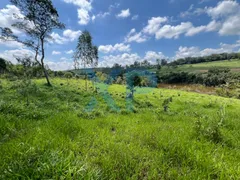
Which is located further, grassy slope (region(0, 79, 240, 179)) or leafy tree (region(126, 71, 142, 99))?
leafy tree (region(126, 71, 142, 99))

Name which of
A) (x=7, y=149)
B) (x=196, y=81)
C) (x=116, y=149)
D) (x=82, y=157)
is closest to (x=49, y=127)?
(x=7, y=149)

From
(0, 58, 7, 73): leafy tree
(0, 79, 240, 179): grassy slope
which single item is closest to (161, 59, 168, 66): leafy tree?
(0, 58, 7, 73): leafy tree

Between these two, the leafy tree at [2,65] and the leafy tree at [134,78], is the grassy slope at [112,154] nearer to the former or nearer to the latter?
the leafy tree at [134,78]

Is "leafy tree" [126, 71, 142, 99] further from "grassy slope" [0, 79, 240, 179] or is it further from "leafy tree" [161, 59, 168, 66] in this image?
"leafy tree" [161, 59, 168, 66]

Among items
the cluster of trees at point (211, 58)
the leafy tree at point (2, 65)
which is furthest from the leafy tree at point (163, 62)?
the leafy tree at point (2, 65)

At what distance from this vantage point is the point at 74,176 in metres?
1.88

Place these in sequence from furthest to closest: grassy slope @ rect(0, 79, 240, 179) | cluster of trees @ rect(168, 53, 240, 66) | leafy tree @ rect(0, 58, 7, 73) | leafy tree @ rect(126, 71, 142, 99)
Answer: cluster of trees @ rect(168, 53, 240, 66), leafy tree @ rect(0, 58, 7, 73), leafy tree @ rect(126, 71, 142, 99), grassy slope @ rect(0, 79, 240, 179)

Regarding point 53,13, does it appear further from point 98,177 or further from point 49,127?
point 98,177

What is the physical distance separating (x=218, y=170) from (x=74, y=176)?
226cm

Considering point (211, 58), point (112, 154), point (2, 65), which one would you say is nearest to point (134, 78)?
point (112, 154)

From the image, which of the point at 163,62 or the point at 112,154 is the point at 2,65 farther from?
the point at 163,62

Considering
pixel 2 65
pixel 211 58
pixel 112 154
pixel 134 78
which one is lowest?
pixel 112 154

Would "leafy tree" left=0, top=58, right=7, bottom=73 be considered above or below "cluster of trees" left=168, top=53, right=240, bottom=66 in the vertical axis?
below

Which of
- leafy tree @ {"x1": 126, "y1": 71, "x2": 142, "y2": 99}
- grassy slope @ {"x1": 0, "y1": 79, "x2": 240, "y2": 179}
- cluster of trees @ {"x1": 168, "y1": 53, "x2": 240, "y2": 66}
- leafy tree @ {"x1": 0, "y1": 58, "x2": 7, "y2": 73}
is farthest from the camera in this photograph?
cluster of trees @ {"x1": 168, "y1": 53, "x2": 240, "y2": 66}
